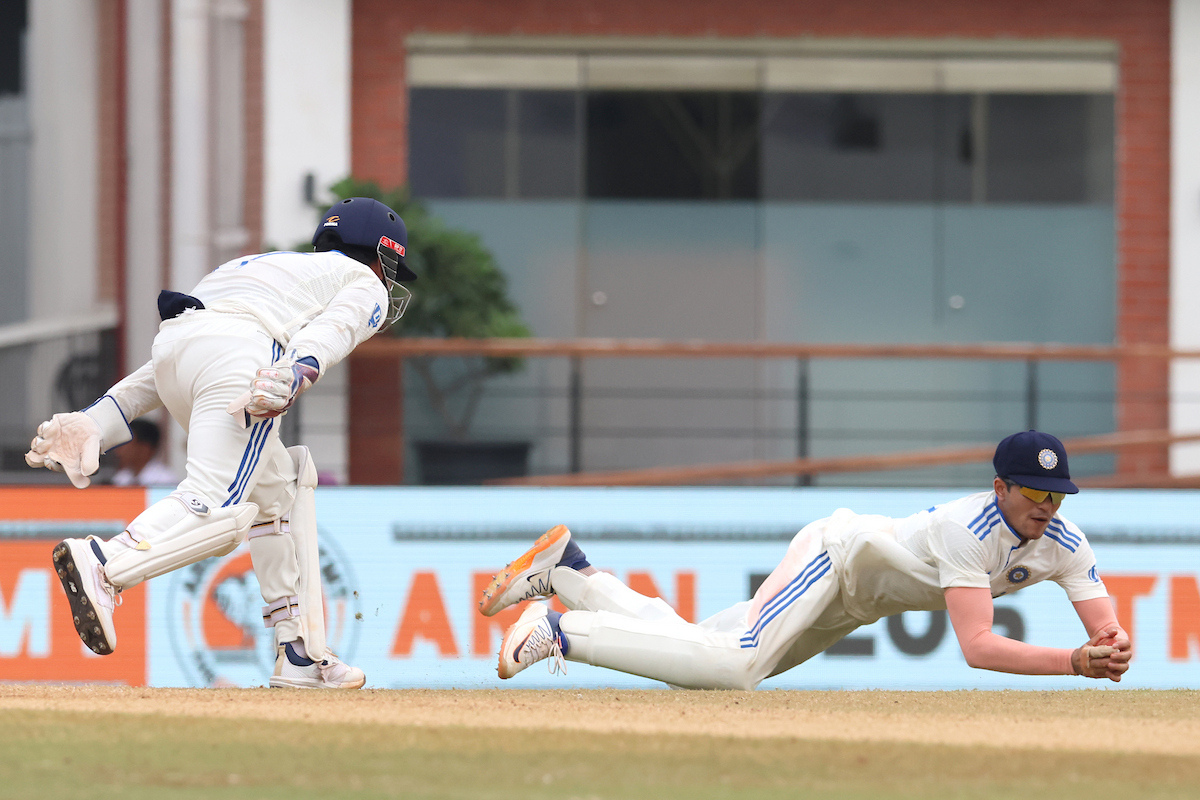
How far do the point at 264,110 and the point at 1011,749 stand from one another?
8598 millimetres

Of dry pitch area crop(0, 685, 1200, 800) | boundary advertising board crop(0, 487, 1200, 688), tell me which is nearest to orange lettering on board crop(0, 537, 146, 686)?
boundary advertising board crop(0, 487, 1200, 688)

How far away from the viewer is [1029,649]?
4328mm

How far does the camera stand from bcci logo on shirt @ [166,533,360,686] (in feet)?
23.3

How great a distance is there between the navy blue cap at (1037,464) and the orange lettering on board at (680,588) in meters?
3.03

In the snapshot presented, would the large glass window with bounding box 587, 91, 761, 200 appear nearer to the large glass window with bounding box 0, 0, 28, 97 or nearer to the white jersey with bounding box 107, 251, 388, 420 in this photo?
the large glass window with bounding box 0, 0, 28, 97

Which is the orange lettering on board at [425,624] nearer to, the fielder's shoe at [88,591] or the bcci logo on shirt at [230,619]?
the bcci logo on shirt at [230,619]

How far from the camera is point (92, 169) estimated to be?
444 inches

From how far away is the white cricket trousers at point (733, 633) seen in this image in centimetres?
486

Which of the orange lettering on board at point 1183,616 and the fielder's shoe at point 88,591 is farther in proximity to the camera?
the orange lettering on board at point 1183,616

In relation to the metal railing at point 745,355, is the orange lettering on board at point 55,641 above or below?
below

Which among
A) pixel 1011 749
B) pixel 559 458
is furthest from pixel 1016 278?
pixel 1011 749

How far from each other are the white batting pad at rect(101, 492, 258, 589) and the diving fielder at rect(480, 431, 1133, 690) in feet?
3.12

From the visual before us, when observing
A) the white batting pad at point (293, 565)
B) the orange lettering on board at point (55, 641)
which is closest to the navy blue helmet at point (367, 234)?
the white batting pad at point (293, 565)

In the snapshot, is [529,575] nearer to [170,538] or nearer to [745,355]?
[170,538]
